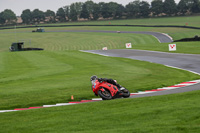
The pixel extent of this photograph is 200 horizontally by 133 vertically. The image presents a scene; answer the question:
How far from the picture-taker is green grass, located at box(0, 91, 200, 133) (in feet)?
26.5

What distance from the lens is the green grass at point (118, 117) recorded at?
808 centimetres

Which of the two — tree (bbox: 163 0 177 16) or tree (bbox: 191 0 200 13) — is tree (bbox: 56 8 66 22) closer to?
tree (bbox: 163 0 177 16)

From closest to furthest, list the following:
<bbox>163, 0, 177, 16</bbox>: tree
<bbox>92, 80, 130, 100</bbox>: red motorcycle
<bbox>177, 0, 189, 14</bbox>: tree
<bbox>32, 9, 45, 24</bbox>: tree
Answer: <bbox>92, 80, 130, 100</bbox>: red motorcycle
<bbox>177, 0, 189, 14</bbox>: tree
<bbox>163, 0, 177, 16</bbox>: tree
<bbox>32, 9, 45, 24</bbox>: tree

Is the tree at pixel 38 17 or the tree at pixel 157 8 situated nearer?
the tree at pixel 157 8

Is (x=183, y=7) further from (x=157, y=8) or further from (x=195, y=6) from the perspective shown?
(x=157, y=8)

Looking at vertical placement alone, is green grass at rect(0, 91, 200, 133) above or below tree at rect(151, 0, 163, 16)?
below

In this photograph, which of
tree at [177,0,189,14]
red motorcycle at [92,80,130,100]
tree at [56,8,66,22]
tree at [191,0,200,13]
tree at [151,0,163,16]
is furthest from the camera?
tree at [56,8,66,22]

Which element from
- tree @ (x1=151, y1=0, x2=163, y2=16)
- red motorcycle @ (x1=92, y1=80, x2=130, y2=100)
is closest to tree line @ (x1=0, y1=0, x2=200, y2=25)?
tree @ (x1=151, y1=0, x2=163, y2=16)

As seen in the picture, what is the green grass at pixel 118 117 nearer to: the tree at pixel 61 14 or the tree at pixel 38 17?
the tree at pixel 61 14

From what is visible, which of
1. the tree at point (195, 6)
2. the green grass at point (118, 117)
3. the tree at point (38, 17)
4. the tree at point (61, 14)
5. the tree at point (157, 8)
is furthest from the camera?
the tree at point (61, 14)

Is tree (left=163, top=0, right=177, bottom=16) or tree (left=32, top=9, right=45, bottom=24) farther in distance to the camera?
tree (left=32, top=9, right=45, bottom=24)

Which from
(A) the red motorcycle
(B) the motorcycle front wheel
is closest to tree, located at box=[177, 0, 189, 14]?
(A) the red motorcycle

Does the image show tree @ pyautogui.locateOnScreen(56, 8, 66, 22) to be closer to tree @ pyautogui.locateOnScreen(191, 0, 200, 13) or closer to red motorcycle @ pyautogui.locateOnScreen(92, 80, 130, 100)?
tree @ pyautogui.locateOnScreen(191, 0, 200, 13)

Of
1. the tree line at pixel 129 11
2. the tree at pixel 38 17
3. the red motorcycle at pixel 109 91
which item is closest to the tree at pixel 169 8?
the tree line at pixel 129 11
